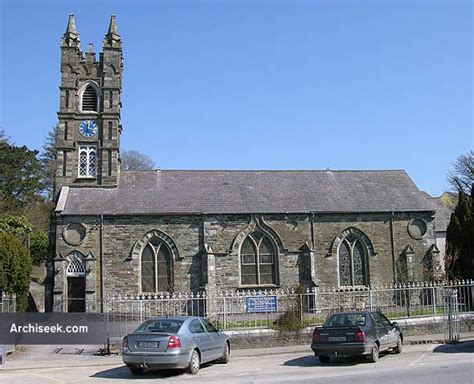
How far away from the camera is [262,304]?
2488 cm

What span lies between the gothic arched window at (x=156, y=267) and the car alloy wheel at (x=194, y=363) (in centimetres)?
1611

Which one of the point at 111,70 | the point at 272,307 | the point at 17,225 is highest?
the point at 111,70

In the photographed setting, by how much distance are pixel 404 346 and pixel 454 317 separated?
2.28 m

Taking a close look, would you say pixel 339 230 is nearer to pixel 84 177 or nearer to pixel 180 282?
pixel 180 282

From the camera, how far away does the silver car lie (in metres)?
13.3

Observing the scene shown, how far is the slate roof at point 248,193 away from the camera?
31.2 meters

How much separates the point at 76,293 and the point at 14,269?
28.2 ft

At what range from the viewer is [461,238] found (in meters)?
29.5

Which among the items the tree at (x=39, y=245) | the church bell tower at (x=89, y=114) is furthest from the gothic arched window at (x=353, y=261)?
the tree at (x=39, y=245)

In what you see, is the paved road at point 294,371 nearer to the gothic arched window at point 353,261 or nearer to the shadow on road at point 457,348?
the shadow on road at point 457,348

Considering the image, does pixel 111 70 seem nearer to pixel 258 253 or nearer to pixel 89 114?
pixel 89 114

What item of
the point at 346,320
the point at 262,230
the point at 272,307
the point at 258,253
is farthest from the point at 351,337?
the point at 262,230

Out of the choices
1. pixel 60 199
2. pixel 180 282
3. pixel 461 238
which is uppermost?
pixel 60 199

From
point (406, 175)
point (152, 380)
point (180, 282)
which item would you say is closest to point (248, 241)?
point (180, 282)
